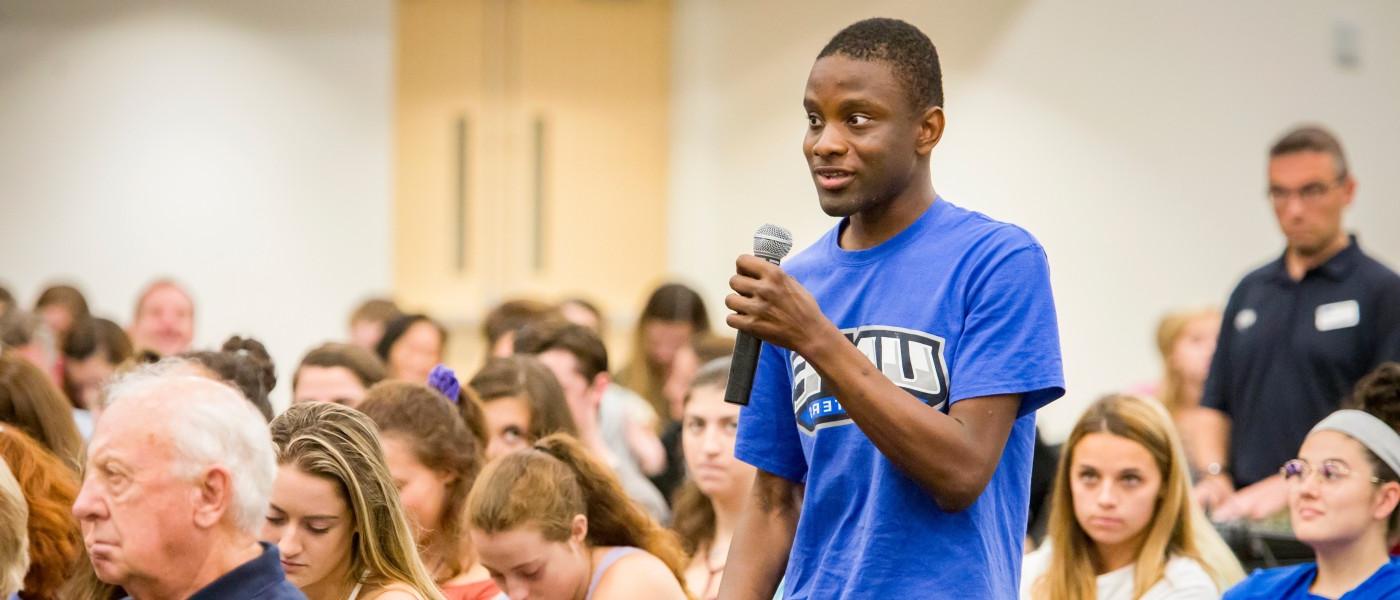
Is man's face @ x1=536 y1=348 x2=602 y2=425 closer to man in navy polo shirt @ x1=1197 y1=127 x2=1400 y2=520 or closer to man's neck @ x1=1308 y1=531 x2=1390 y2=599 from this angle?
man in navy polo shirt @ x1=1197 y1=127 x2=1400 y2=520

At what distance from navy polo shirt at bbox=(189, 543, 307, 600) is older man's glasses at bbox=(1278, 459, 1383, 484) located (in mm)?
2106

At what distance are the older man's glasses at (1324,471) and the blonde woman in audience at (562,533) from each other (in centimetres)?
123

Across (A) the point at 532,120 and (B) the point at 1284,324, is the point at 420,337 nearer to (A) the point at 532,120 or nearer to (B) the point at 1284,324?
(B) the point at 1284,324

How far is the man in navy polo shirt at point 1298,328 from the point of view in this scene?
174 inches

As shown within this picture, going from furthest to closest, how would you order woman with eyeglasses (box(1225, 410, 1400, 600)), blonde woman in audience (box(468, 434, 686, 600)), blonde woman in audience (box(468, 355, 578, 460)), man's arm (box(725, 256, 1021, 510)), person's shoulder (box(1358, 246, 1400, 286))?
person's shoulder (box(1358, 246, 1400, 286)) → blonde woman in audience (box(468, 355, 578, 460)) → woman with eyeglasses (box(1225, 410, 1400, 600)) → blonde woman in audience (box(468, 434, 686, 600)) → man's arm (box(725, 256, 1021, 510))

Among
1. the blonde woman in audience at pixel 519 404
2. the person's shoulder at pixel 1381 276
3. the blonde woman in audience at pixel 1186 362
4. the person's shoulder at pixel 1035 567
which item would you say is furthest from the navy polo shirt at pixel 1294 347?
the blonde woman in audience at pixel 519 404

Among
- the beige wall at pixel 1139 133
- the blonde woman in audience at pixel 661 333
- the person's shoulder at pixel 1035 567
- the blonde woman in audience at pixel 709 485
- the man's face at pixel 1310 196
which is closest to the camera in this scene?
the person's shoulder at pixel 1035 567

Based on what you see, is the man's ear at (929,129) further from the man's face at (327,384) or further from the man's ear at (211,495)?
the man's face at (327,384)

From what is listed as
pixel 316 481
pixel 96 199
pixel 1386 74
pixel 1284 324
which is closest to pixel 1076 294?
pixel 1386 74

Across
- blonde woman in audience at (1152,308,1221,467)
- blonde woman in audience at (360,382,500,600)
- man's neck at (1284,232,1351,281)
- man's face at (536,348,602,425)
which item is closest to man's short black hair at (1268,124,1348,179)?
man's neck at (1284,232,1351,281)

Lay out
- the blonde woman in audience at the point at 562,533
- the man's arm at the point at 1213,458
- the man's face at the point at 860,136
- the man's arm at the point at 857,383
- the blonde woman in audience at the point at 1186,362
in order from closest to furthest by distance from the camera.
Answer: the man's arm at the point at 857,383, the man's face at the point at 860,136, the blonde woman in audience at the point at 562,533, the man's arm at the point at 1213,458, the blonde woman in audience at the point at 1186,362

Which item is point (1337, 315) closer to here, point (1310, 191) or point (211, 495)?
point (1310, 191)

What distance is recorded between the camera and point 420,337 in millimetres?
5781

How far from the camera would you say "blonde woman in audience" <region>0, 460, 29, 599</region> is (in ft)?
8.44
